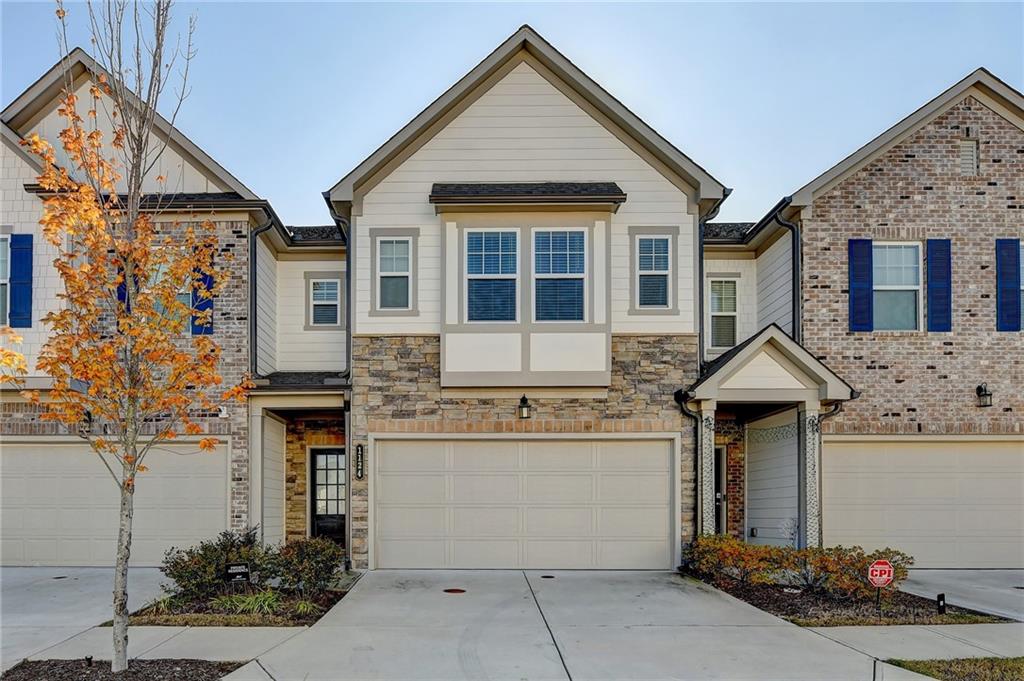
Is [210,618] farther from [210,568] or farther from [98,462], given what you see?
[98,462]

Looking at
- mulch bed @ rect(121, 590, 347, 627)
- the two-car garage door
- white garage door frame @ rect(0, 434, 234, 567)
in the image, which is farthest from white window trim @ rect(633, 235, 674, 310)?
white garage door frame @ rect(0, 434, 234, 567)

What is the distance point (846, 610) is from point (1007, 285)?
23.3ft

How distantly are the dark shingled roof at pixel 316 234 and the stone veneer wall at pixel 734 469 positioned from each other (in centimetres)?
775

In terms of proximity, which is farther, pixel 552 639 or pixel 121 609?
pixel 552 639

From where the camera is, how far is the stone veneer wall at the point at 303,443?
50.5 ft

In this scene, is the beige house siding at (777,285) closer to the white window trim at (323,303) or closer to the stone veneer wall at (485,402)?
the stone veneer wall at (485,402)

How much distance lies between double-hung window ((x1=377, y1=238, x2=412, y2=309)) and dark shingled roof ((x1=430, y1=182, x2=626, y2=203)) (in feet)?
3.43

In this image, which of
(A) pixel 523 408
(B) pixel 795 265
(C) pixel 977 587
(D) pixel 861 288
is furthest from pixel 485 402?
(C) pixel 977 587

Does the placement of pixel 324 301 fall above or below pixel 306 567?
above

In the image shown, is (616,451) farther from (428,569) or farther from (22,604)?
(22,604)

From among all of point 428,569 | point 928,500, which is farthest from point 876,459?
point 428,569

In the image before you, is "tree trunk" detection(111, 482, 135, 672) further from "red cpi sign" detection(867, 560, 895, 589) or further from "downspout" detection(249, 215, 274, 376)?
"red cpi sign" detection(867, 560, 895, 589)

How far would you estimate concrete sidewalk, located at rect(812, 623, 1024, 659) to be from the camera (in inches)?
323

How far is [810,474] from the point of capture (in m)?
12.9
